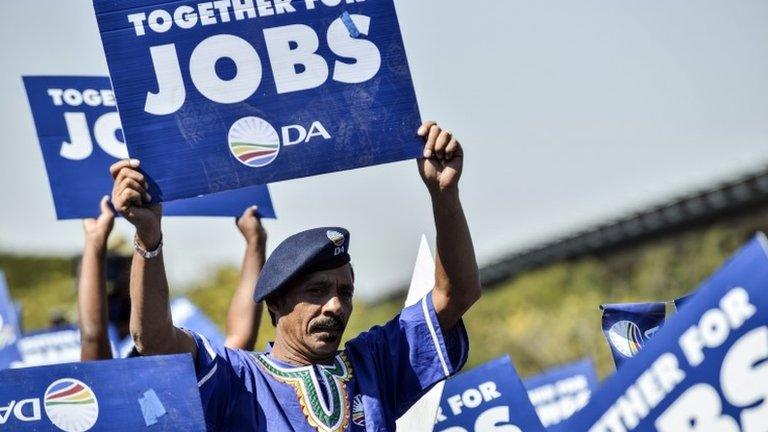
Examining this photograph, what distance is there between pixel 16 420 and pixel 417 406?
4.25 feet

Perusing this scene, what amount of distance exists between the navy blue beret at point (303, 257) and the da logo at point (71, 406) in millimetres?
590

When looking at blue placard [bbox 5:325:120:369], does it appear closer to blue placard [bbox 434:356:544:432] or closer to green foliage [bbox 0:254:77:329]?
blue placard [bbox 434:356:544:432]

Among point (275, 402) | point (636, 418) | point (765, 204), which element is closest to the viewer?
A: point (636, 418)

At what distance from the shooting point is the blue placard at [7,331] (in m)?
6.35

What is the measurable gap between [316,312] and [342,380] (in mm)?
203

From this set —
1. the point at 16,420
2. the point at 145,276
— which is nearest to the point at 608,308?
the point at 145,276

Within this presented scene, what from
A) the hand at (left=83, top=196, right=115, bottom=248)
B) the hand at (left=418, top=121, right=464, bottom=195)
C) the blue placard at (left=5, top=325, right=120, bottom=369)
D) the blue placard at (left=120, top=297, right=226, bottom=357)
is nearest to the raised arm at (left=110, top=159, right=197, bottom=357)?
the hand at (left=418, top=121, right=464, bottom=195)

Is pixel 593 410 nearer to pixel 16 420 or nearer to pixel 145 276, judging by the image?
pixel 145 276

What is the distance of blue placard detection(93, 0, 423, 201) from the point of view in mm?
3949

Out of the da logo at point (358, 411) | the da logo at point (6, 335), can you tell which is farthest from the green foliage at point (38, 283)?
the da logo at point (358, 411)

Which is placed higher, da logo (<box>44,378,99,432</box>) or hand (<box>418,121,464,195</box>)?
hand (<box>418,121,464,195</box>)

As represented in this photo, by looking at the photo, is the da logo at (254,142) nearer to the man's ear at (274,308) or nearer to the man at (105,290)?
the man's ear at (274,308)

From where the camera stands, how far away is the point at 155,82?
398 centimetres

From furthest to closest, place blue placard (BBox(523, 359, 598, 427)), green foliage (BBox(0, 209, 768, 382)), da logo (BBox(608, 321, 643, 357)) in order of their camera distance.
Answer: green foliage (BBox(0, 209, 768, 382))
blue placard (BBox(523, 359, 598, 427))
da logo (BBox(608, 321, 643, 357))
